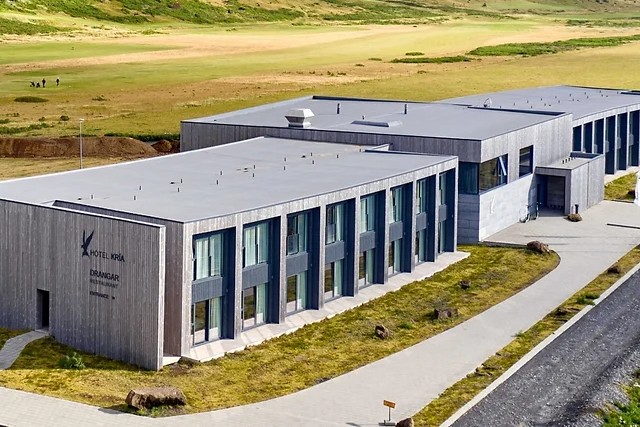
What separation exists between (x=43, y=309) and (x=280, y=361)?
11.2 metres

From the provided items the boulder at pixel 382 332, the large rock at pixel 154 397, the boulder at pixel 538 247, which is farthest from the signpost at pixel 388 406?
the boulder at pixel 538 247

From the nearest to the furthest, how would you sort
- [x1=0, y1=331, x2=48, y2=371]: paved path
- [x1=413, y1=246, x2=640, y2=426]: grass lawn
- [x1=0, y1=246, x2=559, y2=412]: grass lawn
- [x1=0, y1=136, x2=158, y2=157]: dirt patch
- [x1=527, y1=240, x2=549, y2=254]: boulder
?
[x1=413, y1=246, x2=640, y2=426]: grass lawn < [x1=0, y1=246, x2=559, y2=412]: grass lawn < [x1=0, y1=331, x2=48, y2=371]: paved path < [x1=527, y1=240, x2=549, y2=254]: boulder < [x1=0, y1=136, x2=158, y2=157]: dirt patch

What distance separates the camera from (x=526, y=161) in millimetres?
87000

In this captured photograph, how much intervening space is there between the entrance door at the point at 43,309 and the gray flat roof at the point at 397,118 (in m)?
31.3

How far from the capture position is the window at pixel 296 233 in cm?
5850

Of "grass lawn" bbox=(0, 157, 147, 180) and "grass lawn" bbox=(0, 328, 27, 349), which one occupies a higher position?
"grass lawn" bbox=(0, 157, 147, 180)

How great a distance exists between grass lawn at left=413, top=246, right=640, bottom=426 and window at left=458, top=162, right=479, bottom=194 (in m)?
10.7

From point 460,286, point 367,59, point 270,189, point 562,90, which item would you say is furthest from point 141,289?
point 367,59

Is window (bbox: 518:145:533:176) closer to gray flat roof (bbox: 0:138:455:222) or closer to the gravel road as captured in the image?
gray flat roof (bbox: 0:138:455:222)

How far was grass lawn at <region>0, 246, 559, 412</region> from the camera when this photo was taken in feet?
157

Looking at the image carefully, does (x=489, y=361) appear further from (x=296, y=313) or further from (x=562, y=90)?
(x=562, y=90)

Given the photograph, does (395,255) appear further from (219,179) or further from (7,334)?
(7,334)

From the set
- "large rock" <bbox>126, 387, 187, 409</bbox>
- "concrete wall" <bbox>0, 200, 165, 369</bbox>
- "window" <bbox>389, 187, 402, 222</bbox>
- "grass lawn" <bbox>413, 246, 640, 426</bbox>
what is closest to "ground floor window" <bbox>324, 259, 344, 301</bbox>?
"window" <bbox>389, 187, 402, 222</bbox>

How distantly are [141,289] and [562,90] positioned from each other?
8369 cm
